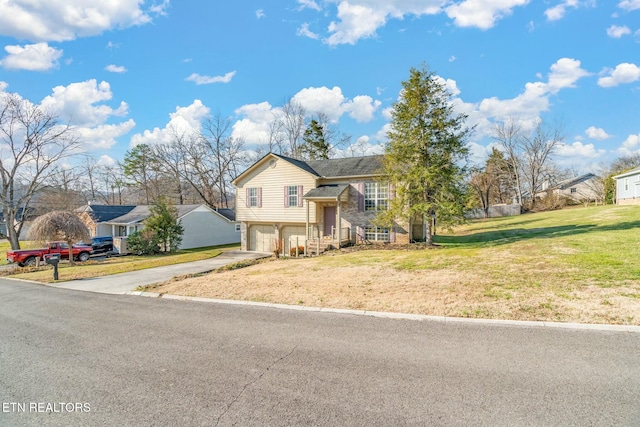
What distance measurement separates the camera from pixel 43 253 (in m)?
21.7

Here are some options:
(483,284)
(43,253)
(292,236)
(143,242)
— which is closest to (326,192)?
(292,236)

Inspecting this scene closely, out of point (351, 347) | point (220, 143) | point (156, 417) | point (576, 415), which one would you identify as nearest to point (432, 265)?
point (351, 347)

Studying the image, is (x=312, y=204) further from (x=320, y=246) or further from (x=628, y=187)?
(x=628, y=187)

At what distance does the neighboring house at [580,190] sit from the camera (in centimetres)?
4136

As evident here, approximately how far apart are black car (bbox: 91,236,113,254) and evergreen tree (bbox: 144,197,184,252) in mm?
4557

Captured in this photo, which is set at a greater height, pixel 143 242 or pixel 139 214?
pixel 139 214

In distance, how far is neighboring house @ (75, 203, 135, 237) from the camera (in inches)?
1323

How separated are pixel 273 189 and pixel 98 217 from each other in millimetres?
23417

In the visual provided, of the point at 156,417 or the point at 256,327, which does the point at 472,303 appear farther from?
the point at 156,417

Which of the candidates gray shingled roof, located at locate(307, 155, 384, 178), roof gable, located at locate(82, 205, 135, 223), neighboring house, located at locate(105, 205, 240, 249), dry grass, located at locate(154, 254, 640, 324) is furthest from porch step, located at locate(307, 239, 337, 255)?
roof gable, located at locate(82, 205, 135, 223)

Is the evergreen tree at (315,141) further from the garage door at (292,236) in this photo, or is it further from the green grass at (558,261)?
the green grass at (558,261)

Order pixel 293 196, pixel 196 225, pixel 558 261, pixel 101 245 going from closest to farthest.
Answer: pixel 558 261
pixel 293 196
pixel 101 245
pixel 196 225

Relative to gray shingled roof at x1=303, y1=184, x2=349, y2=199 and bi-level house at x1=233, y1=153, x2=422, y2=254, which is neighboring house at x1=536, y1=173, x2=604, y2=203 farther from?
gray shingled roof at x1=303, y1=184, x2=349, y2=199

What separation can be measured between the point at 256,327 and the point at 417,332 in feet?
9.96
